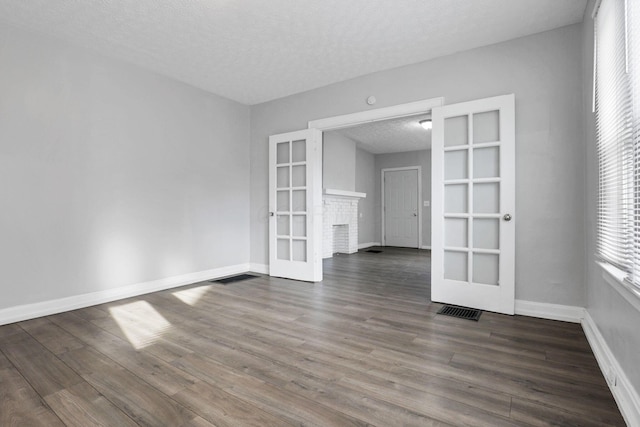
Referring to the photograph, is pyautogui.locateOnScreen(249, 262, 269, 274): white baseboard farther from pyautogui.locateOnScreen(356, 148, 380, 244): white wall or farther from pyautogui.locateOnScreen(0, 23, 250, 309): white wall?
pyautogui.locateOnScreen(356, 148, 380, 244): white wall

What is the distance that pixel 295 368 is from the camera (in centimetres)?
200

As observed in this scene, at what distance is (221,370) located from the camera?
197cm

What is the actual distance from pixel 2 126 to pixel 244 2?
7.66ft

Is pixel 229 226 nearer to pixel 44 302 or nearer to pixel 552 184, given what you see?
pixel 44 302

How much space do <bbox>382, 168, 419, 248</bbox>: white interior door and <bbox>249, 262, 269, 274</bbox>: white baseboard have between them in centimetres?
508

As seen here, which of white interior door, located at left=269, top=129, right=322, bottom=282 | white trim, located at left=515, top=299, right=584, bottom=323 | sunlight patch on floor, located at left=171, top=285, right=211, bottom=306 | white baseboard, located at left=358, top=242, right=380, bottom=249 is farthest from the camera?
white baseboard, located at left=358, top=242, right=380, bottom=249

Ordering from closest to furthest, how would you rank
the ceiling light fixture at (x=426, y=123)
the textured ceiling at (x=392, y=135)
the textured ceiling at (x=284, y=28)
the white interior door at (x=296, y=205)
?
the textured ceiling at (x=284, y=28) → the white interior door at (x=296, y=205) → the ceiling light fixture at (x=426, y=123) → the textured ceiling at (x=392, y=135)

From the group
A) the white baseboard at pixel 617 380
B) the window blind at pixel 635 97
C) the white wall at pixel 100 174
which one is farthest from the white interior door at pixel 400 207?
the window blind at pixel 635 97

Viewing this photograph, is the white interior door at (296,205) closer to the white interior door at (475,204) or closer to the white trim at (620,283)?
the white interior door at (475,204)

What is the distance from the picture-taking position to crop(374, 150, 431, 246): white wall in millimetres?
8682

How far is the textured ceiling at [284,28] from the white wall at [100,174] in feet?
1.19

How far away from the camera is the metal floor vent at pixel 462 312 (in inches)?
116

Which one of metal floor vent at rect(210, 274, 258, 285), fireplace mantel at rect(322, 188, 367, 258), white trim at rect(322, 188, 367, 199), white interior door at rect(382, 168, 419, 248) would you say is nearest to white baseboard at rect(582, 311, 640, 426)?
metal floor vent at rect(210, 274, 258, 285)

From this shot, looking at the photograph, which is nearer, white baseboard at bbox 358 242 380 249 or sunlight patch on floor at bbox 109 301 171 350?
sunlight patch on floor at bbox 109 301 171 350
